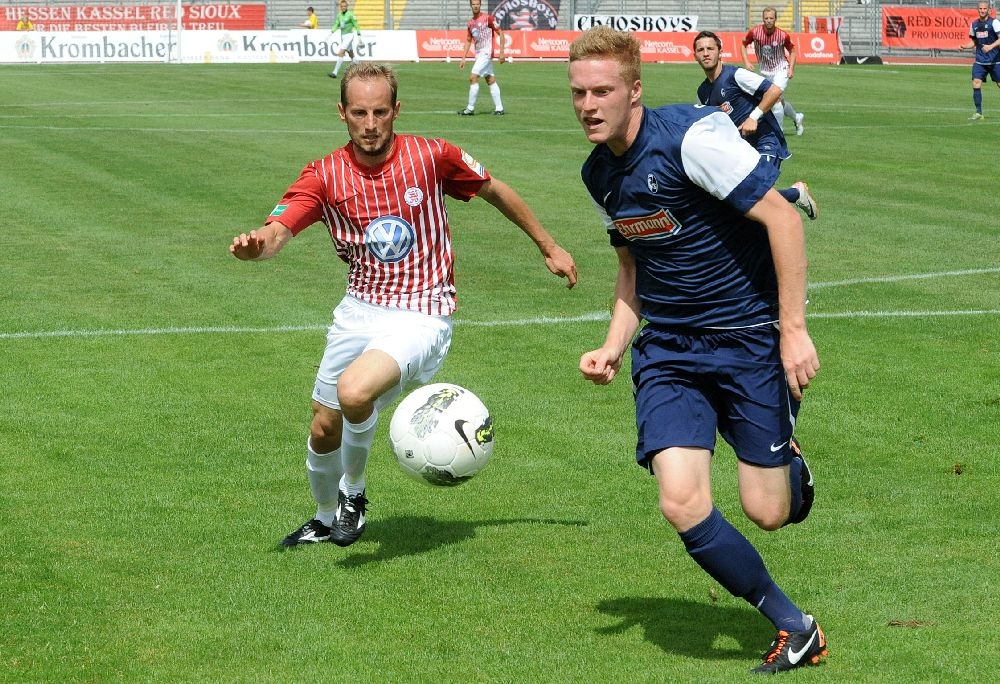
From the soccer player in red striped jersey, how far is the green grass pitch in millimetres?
363

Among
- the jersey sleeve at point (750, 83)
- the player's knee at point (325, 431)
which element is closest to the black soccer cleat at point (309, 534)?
the player's knee at point (325, 431)

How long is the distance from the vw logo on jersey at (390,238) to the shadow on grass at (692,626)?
1931 mm

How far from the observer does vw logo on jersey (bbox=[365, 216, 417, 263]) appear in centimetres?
668

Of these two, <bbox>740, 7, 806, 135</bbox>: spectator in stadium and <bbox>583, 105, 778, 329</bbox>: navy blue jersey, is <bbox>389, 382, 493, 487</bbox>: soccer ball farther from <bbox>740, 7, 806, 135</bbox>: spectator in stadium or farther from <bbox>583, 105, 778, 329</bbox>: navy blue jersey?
<bbox>740, 7, 806, 135</bbox>: spectator in stadium

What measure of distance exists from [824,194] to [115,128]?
44.1 feet

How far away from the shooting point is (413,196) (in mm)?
6711

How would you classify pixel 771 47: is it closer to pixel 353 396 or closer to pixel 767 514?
pixel 353 396

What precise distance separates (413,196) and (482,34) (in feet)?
83.5

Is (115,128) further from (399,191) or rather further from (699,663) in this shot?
(699,663)

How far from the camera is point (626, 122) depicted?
5242mm

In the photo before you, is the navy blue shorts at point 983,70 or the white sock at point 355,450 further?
the navy blue shorts at point 983,70

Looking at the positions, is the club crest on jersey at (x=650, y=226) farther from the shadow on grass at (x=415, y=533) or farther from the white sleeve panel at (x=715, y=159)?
A: the shadow on grass at (x=415, y=533)

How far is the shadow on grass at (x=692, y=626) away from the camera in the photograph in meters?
5.47

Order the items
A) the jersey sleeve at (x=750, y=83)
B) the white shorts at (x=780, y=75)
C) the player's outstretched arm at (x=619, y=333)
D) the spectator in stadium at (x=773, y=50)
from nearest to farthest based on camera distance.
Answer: the player's outstretched arm at (x=619, y=333) → the jersey sleeve at (x=750, y=83) → the white shorts at (x=780, y=75) → the spectator in stadium at (x=773, y=50)
